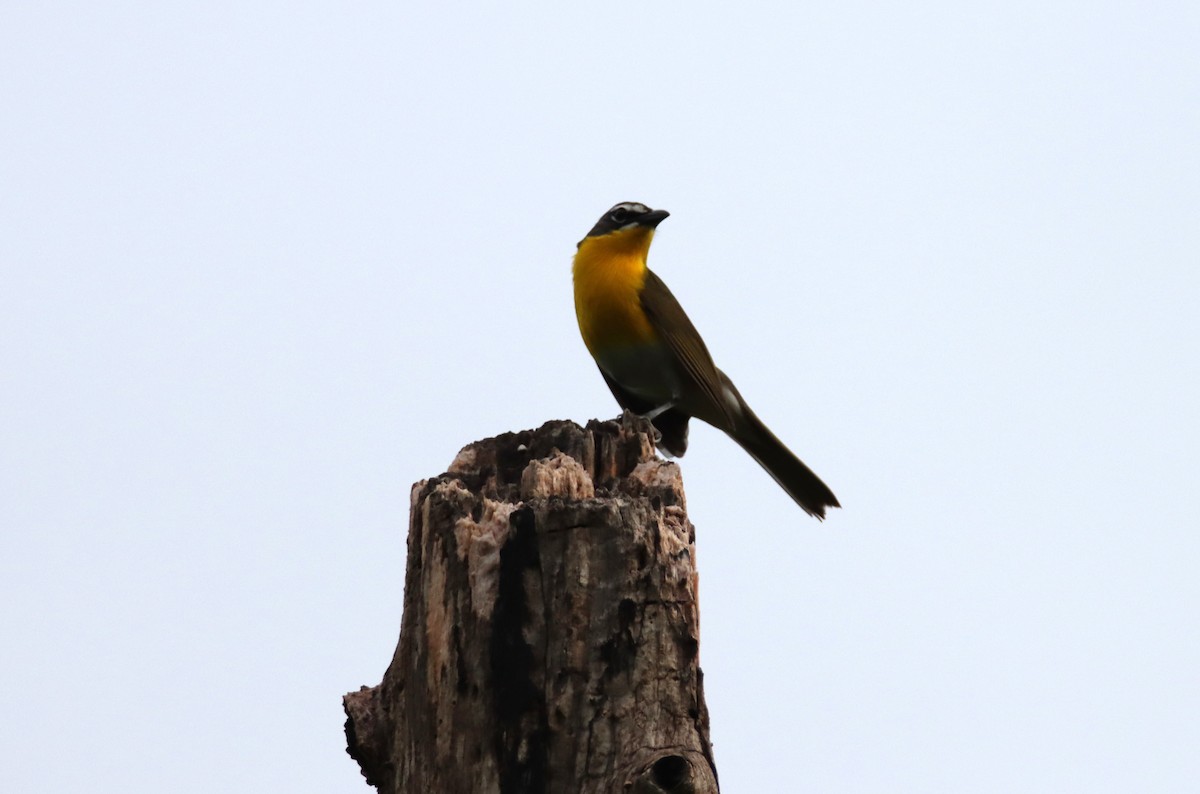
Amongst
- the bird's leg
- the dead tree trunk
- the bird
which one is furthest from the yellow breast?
the dead tree trunk

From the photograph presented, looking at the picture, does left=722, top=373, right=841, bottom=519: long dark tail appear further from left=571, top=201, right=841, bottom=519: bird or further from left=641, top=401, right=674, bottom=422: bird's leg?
left=641, top=401, right=674, bottom=422: bird's leg

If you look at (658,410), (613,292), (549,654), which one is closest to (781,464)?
(658,410)

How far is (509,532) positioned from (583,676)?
525 millimetres

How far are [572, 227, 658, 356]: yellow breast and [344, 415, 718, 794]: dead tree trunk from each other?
12.0 ft

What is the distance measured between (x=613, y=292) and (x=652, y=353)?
442mm

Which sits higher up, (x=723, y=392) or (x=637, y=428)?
(x=723, y=392)

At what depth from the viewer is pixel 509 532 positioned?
14.2 feet

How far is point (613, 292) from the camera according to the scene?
8.20 meters

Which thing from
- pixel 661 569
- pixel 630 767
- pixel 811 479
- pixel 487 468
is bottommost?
pixel 630 767

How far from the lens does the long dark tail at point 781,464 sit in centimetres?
851

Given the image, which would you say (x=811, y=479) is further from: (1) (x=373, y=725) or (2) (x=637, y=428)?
(1) (x=373, y=725)

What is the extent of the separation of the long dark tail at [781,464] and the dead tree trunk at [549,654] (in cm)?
406

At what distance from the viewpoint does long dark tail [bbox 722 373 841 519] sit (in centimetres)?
851

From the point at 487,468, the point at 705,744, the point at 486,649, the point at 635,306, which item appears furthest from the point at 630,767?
the point at 635,306
